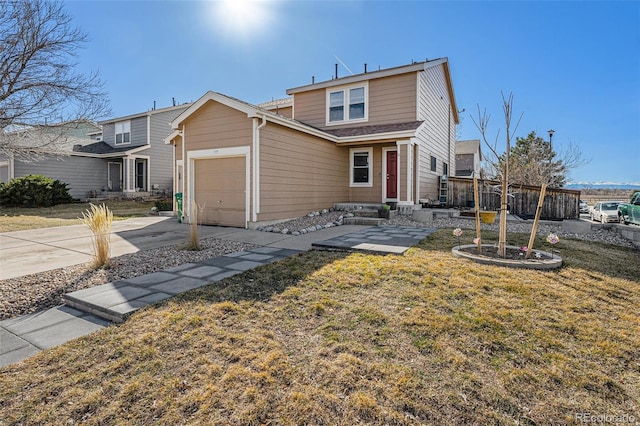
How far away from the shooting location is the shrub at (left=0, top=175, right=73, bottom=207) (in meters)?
15.1

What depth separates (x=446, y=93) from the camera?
617 inches

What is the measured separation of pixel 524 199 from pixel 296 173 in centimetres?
891

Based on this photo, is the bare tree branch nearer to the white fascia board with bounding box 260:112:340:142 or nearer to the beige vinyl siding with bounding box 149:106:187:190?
the white fascia board with bounding box 260:112:340:142

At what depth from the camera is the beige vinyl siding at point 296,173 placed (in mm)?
8770

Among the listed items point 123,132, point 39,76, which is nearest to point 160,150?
point 123,132

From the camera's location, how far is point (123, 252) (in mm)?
5695

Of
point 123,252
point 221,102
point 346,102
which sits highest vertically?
point 346,102

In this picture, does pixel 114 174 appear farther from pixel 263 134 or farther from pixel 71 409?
pixel 71 409

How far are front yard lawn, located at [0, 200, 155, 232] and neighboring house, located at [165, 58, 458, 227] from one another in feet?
12.1

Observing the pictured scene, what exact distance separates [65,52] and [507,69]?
15648 millimetres

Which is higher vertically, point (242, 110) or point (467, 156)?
point (467, 156)

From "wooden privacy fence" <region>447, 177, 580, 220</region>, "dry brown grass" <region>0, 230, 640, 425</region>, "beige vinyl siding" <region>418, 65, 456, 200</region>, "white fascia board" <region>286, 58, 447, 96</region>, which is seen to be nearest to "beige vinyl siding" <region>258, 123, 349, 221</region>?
"white fascia board" <region>286, 58, 447, 96</region>

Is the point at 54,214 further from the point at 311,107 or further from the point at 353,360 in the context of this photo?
the point at 353,360

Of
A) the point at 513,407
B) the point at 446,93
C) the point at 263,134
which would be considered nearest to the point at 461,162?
the point at 446,93
